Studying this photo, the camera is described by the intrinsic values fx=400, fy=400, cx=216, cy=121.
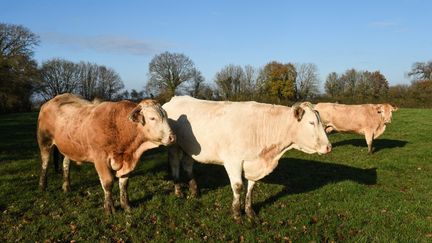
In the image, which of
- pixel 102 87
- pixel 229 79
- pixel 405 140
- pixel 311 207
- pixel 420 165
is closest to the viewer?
pixel 311 207

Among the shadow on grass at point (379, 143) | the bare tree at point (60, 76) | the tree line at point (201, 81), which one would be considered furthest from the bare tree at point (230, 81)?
the shadow on grass at point (379, 143)

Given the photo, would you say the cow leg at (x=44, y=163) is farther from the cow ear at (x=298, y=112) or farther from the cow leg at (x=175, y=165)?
the cow ear at (x=298, y=112)

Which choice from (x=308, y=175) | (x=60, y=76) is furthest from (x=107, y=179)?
(x=60, y=76)

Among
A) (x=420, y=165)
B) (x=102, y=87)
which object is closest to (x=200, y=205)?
(x=420, y=165)

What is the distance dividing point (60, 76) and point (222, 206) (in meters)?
92.7

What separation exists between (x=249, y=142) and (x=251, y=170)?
59 centimetres

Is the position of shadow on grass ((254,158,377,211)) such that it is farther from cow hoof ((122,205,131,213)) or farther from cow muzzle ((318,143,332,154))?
cow hoof ((122,205,131,213))


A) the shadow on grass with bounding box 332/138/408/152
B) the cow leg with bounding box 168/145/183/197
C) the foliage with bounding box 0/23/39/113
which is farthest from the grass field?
the foliage with bounding box 0/23/39/113

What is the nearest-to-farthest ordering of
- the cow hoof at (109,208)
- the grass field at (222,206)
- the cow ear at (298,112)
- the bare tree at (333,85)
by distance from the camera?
the grass field at (222,206)
the cow ear at (298,112)
the cow hoof at (109,208)
the bare tree at (333,85)

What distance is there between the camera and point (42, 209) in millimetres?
8766

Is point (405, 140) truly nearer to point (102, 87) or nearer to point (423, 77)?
point (102, 87)

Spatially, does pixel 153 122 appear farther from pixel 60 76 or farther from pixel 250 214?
pixel 60 76

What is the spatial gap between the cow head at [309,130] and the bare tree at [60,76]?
88.4 meters

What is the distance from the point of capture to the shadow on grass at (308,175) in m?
11.2
